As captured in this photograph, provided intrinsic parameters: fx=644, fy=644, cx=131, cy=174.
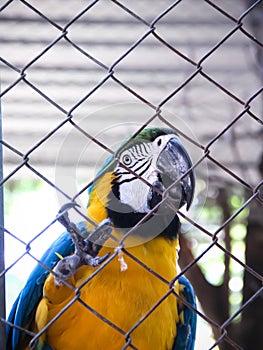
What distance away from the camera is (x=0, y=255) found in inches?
49.0

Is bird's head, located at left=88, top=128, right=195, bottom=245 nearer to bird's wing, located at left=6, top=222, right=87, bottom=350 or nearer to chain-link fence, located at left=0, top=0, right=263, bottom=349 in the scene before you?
bird's wing, located at left=6, top=222, right=87, bottom=350

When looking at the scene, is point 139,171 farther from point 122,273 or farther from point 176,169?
point 122,273

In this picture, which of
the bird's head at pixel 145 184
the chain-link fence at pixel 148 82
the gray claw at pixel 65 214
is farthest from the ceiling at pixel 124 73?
the gray claw at pixel 65 214

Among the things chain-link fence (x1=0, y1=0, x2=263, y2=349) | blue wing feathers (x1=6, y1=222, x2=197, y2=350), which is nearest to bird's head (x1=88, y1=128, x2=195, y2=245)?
blue wing feathers (x1=6, y1=222, x2=197, y2=350)

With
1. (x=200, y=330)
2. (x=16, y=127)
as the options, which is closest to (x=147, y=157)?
(x=200, y=330)

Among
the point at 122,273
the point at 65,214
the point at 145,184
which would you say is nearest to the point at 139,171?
the point at 145,184

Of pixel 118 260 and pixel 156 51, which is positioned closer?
pixel 118 260

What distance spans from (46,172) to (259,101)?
136 cm

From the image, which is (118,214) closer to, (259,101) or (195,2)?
(195,2)

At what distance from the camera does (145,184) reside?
1617 mm

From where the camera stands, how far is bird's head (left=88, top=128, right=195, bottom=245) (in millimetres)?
1610

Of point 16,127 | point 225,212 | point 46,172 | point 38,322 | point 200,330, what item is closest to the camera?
point 38,322

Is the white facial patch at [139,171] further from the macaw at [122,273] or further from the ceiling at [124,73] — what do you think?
the ceiling at [124,73]

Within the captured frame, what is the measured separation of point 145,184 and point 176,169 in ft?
0.28
